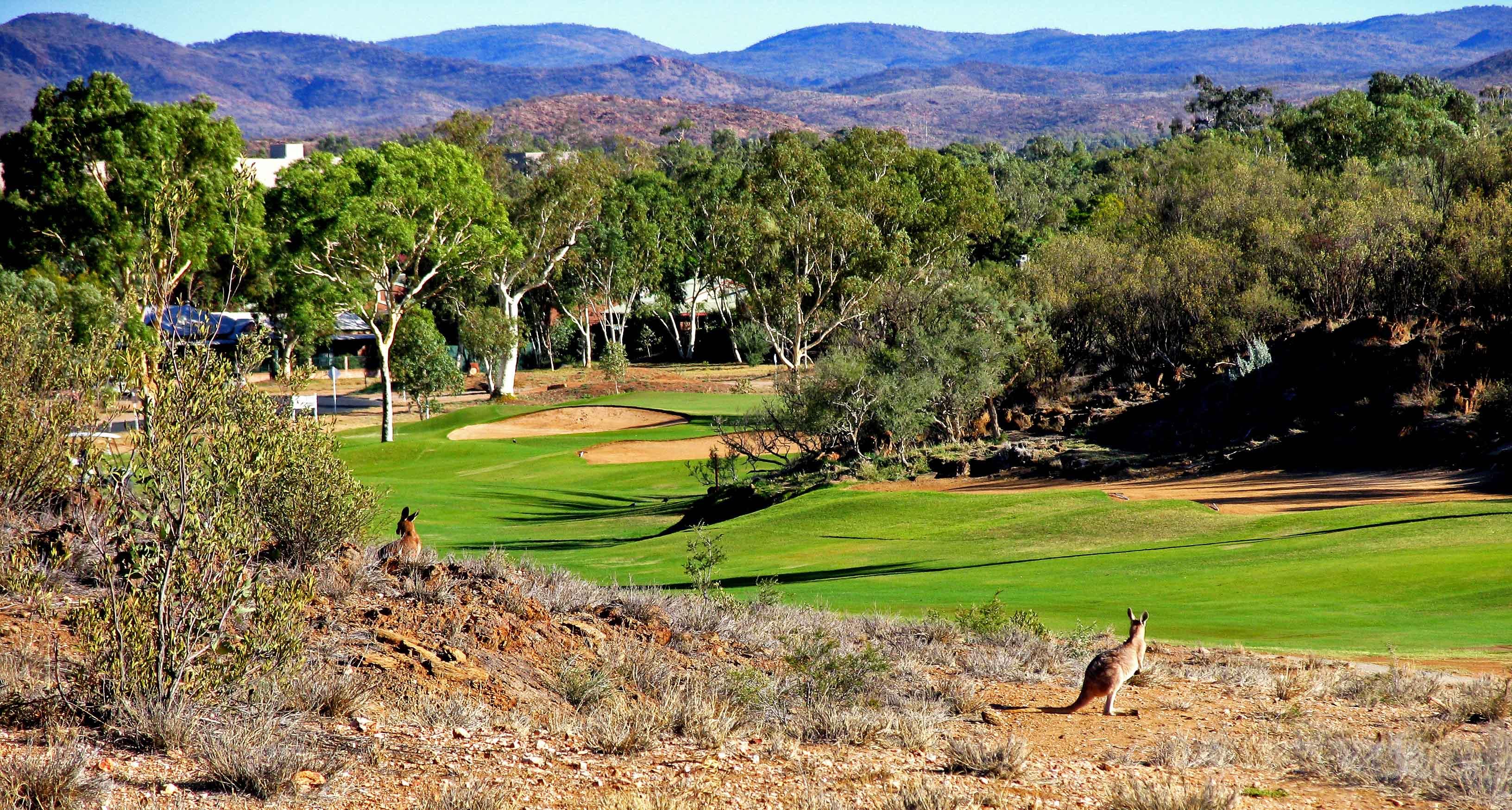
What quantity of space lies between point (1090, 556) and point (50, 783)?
1695 cm

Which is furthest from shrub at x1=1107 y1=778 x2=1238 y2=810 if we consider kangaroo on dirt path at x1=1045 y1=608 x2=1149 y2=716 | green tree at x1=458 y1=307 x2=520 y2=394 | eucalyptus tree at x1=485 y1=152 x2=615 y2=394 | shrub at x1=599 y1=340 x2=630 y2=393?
shrub at x1=599 y1=340 x2=630 y2=393

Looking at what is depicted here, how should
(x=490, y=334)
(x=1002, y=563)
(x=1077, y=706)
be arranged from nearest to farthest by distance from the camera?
(x=1077, y=706) < (x=1002, y=563) < (x=490, y=334)

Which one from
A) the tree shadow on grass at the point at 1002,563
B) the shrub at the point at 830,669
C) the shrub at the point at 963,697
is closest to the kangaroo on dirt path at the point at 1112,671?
the shrub at the point at 963,697

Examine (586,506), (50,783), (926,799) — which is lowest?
(586,506)

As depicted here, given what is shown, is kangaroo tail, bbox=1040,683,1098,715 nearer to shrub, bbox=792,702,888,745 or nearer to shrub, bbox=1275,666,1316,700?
shrub, bbox=1275,666,1316,700

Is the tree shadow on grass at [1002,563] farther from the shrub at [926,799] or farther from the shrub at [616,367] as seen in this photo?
the shrub at [616,367]

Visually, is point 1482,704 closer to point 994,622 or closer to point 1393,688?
point 1393,688

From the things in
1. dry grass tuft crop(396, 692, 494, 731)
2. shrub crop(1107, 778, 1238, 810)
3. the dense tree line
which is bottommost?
→ dry grass tuft crop(396, 692, 494, 731)

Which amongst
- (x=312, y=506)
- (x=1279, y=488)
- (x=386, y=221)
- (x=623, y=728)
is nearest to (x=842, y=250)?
(x=386, y=221)

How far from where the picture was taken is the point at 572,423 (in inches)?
2174

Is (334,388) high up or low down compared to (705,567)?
down

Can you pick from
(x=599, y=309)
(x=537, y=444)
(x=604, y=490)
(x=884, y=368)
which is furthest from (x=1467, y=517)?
(x=599, y=309)

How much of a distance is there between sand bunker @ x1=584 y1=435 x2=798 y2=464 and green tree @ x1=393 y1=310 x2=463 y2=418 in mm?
12379

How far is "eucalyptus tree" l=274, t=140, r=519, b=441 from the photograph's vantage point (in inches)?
1820
